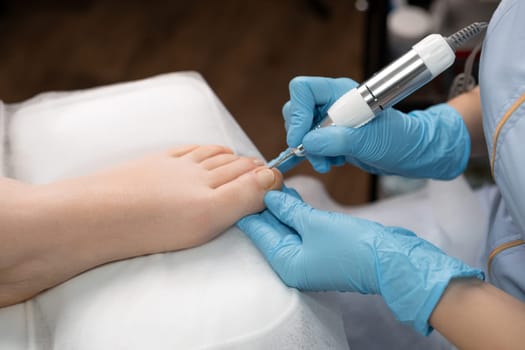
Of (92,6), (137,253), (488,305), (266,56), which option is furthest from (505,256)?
(92,6)

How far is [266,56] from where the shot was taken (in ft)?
7.38

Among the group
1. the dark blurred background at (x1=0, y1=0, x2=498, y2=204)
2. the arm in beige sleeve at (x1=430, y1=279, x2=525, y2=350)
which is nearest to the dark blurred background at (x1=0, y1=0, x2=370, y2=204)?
the dark blurred background at (x1=0, y1=0, x2=498, y2=204)

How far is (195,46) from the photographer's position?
228 cm

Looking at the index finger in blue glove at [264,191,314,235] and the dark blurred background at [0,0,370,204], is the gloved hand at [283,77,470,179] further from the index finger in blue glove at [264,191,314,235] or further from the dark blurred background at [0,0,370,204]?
the dark blurred background at [0,0,370,204]

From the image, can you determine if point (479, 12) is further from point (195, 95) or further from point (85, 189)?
point (85, 189)

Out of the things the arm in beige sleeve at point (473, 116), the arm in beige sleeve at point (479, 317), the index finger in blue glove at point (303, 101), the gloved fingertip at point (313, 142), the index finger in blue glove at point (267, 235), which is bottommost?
the arm in beige sleeve at point (479, 317)

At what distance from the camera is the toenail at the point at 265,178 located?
911 millimetres

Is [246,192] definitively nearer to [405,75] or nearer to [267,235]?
[267,235]

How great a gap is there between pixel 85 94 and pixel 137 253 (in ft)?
1.26

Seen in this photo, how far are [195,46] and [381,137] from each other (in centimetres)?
149

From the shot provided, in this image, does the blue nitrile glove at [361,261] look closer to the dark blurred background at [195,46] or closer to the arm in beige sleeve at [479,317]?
the arm in beige sleeve at [479,317]

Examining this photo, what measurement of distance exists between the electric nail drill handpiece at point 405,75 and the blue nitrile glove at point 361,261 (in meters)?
0.16

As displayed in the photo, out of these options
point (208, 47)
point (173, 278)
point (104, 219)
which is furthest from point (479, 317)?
point (208, 47)

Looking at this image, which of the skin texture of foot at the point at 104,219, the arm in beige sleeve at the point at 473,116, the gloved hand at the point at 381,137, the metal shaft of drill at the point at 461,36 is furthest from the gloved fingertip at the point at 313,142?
the arm in beige sleeve at the point at 473,116
